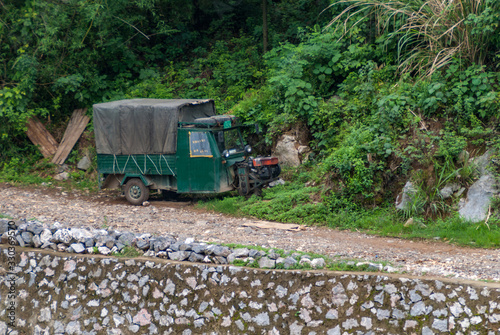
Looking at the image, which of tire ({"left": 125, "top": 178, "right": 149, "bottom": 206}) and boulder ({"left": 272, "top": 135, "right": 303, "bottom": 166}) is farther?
boulder ({"left": 272, "top": 135, "right": 303, "bottom": 166})

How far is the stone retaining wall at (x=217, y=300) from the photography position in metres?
5.68

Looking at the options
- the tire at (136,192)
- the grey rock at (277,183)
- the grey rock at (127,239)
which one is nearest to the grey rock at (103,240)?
the grey rock at (127,239)

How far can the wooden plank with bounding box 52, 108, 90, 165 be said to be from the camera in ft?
50.0

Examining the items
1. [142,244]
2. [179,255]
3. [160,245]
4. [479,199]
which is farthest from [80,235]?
[479,199]

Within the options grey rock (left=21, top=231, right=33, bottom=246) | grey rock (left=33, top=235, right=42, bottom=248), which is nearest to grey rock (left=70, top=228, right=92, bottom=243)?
grey rock (left=33, top=235, right=42, bottom=248)

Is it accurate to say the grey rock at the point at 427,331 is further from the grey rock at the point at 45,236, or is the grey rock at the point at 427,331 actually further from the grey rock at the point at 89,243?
the grey rock at the point at 45,236

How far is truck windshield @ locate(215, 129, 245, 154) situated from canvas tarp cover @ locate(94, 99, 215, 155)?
922 millimetres

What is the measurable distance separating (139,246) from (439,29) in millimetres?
7917

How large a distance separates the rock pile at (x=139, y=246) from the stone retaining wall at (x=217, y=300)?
176 mm

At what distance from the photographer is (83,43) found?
A: 51.9ft

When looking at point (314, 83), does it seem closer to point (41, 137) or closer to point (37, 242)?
point (37, 242)

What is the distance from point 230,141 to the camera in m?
12.2

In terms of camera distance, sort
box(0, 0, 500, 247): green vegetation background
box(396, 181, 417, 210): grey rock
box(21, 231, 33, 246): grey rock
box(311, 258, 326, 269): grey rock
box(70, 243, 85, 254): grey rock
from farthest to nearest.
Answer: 1. box(0, 0, 500, 247): green vegetation background
2. box(396, 181, 417, 210): grey rock
3. box(21, 231, 33, 246): grey rock
4. box(70, 243, 85, 254): grey rock
5. box(311, 258, 326, 269): grey rock

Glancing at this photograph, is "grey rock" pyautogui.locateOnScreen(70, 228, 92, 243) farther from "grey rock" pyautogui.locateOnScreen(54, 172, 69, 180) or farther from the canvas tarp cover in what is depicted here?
"grey rock" pyautogui.locateOnScreen(54, 172, 69, 180)
